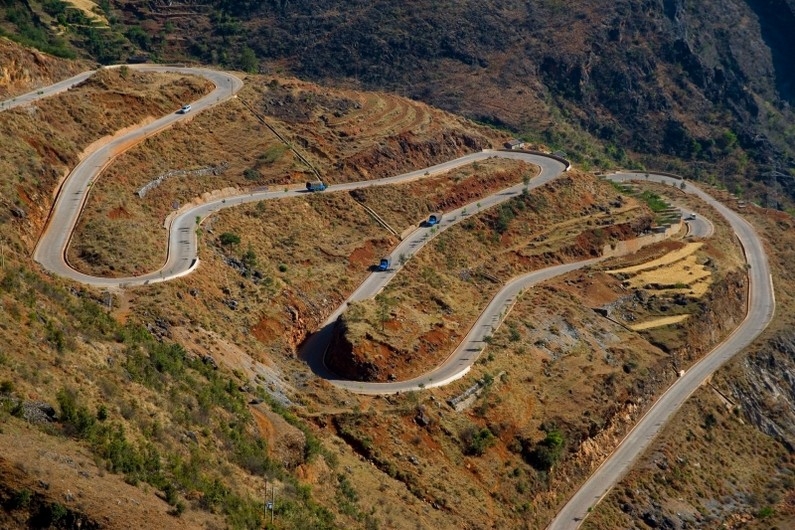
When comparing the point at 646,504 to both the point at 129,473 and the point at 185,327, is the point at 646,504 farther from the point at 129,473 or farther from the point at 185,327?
the point at 129,473

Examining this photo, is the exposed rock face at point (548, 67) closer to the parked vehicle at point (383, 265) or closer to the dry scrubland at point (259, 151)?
the dry scrubland at point (259, 151)

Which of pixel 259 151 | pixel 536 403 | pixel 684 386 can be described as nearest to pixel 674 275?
pixel 684 386

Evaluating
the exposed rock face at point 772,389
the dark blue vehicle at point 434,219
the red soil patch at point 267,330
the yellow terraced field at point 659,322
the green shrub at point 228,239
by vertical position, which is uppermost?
the green shrub at point 228,239

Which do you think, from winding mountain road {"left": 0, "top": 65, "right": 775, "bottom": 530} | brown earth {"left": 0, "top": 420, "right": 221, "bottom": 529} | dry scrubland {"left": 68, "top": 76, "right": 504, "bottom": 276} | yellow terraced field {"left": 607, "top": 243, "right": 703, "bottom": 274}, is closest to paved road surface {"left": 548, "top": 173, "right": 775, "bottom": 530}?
winding mountain road {"left": 0, "top": 65, "right": 775, "bottom": 530}

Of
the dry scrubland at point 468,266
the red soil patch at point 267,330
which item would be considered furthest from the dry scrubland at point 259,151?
the dry scrubland at point 468,266

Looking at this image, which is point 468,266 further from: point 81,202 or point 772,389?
point 81,202

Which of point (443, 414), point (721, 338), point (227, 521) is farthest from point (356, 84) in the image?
point (227, 521)

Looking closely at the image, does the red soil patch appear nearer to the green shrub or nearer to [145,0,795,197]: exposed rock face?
the green shrub
